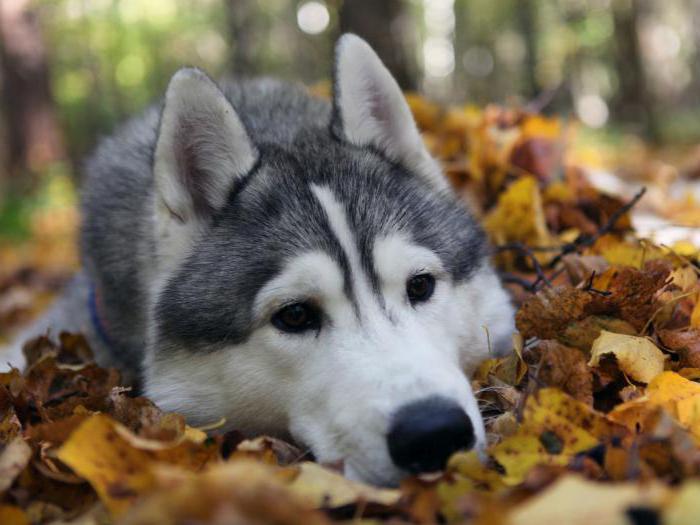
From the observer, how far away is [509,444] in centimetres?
190

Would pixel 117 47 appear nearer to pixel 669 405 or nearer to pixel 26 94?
pixel 26 94

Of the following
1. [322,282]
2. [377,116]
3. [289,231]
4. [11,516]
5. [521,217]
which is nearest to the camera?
[11,516]

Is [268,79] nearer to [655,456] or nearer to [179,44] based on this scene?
[655,456]

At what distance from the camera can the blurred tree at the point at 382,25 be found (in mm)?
7062

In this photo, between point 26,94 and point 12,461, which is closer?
point 12,461

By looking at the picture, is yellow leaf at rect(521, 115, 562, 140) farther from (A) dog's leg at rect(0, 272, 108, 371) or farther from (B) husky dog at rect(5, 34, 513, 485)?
(A) dog's leg at rect(0, 272, 108, 371)

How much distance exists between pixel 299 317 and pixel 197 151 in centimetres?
87

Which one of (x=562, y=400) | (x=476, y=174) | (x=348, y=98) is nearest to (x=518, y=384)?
(x=562, y=400)

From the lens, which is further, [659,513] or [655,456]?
[655,456]

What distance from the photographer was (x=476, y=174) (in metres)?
4.57

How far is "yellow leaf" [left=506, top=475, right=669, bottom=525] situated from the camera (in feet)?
4.40

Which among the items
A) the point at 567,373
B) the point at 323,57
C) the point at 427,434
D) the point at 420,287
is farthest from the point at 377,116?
the point at 323,57

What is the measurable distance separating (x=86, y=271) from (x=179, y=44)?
43186 millimetres

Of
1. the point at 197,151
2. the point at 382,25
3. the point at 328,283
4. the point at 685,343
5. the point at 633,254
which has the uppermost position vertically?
the point at 382,25
